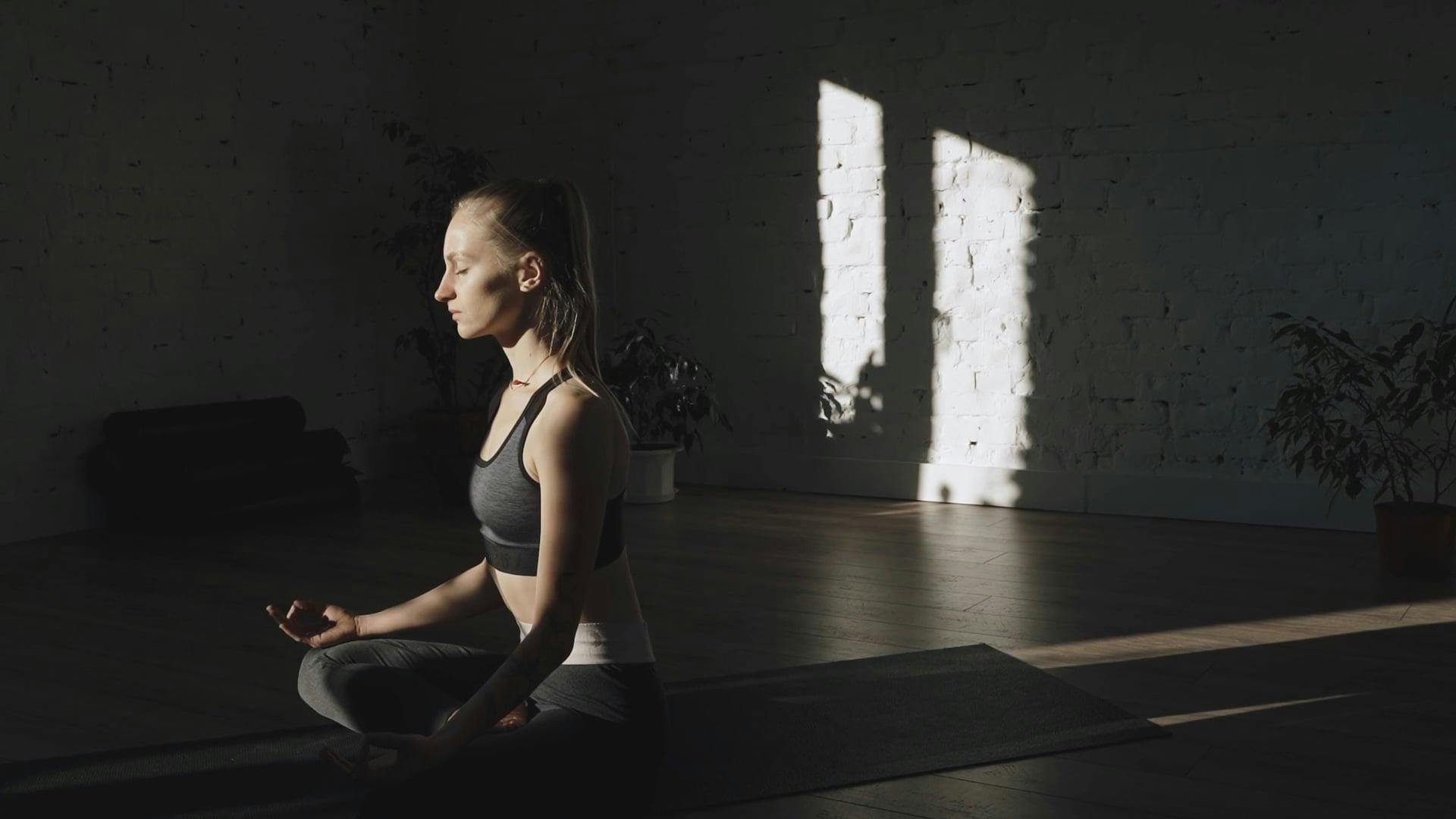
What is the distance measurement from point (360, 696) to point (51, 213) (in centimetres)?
450

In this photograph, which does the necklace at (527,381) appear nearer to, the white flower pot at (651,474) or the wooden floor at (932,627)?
the wooden floor at (932,627)

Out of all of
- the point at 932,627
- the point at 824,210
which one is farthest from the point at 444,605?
the point at 824,210

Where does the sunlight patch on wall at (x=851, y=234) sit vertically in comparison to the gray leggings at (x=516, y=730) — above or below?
above

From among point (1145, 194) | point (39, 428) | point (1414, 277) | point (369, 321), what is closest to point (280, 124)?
point (369, 321)

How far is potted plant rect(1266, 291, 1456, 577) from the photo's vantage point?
174 inches

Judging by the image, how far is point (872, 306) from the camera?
20.2ft

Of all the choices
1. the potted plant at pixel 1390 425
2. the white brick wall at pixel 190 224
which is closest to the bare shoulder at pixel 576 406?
the potted plant at pixel 1390 425

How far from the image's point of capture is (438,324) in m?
7.34

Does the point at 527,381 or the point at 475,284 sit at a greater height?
the point at 475,284

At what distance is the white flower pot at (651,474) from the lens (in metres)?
6.03

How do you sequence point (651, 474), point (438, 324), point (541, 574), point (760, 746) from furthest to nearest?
point (438, 324) → point (651, 474) → point (760, 746) → point (541, 574)

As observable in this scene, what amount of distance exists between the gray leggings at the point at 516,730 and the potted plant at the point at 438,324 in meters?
4.04

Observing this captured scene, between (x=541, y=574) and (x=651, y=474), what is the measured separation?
4342 mm

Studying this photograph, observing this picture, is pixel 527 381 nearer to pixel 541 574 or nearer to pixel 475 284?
pixel 475 284
